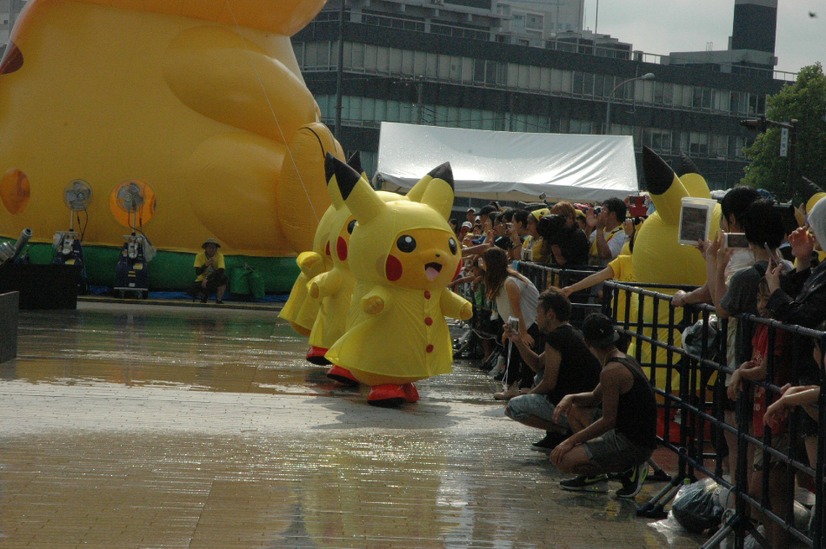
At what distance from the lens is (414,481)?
318 inches

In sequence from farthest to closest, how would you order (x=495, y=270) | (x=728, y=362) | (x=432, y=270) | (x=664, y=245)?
(x=495, y=270) < (x=432, y=270) < (x=664, y=245) < (x=728, y=362)

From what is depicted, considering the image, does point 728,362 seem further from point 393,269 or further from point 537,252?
point 537,252

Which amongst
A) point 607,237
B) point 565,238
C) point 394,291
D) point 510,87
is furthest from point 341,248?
point 510,87

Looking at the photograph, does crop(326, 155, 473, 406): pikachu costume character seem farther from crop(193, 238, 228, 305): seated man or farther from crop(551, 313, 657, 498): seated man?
crop(193, 238, 228, 305): seated man

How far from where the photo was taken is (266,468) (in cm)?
820

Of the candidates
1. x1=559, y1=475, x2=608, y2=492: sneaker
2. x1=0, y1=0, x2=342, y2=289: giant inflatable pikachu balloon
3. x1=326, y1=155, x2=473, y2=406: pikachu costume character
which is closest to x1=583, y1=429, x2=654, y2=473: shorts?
x1=559, y1=475, x2=608, y2=492: sneaker

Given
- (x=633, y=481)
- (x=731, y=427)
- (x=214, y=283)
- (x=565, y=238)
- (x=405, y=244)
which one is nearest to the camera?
(x=731, y=427)

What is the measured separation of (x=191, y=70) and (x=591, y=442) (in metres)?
15.4

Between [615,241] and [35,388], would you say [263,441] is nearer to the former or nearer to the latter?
[35,388]

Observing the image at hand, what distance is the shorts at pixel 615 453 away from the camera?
24.7 ft

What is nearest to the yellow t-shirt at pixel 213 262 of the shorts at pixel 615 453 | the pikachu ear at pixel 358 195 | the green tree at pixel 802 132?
the pikachu ear at pixel 358 195

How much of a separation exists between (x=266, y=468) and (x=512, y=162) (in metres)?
18.3

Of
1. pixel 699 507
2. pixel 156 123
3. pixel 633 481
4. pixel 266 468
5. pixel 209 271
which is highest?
pixel 156 123

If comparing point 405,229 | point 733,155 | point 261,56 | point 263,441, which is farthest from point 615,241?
point 733,155
